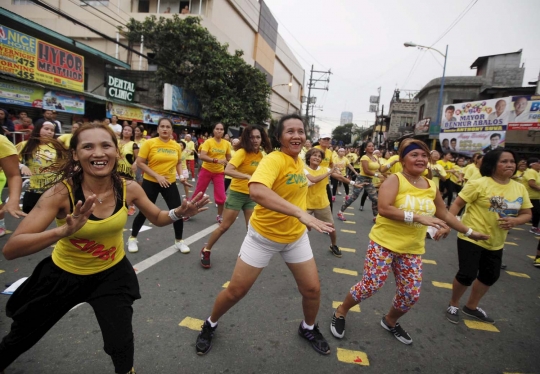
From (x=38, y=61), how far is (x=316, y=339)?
14680mm

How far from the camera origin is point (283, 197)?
2.37m

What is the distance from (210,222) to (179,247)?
1800 millimetres

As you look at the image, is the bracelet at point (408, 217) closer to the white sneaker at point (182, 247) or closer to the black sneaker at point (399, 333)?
the black sneaker at point (399, 333)

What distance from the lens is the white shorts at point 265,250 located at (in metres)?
2.35

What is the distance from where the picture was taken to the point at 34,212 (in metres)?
1.61

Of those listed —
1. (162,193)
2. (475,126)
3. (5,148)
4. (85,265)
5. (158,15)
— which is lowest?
(85,265)

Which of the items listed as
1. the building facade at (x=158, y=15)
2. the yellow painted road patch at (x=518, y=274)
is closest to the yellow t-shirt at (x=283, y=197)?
the yellow painted road patch at (x=518, y=274)

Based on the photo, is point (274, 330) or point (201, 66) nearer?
point (274, 330)

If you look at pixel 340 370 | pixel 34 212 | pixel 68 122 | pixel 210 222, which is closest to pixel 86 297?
pixel 34 212

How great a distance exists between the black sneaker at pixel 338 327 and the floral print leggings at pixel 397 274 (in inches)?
11.2

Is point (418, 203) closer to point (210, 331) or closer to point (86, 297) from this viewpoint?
point (210, 331)

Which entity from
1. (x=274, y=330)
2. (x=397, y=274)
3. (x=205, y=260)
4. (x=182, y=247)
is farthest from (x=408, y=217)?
(x=182, y=247)

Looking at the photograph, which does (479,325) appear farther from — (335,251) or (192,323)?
(192,323)

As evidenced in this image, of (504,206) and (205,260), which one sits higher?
(504,206)
